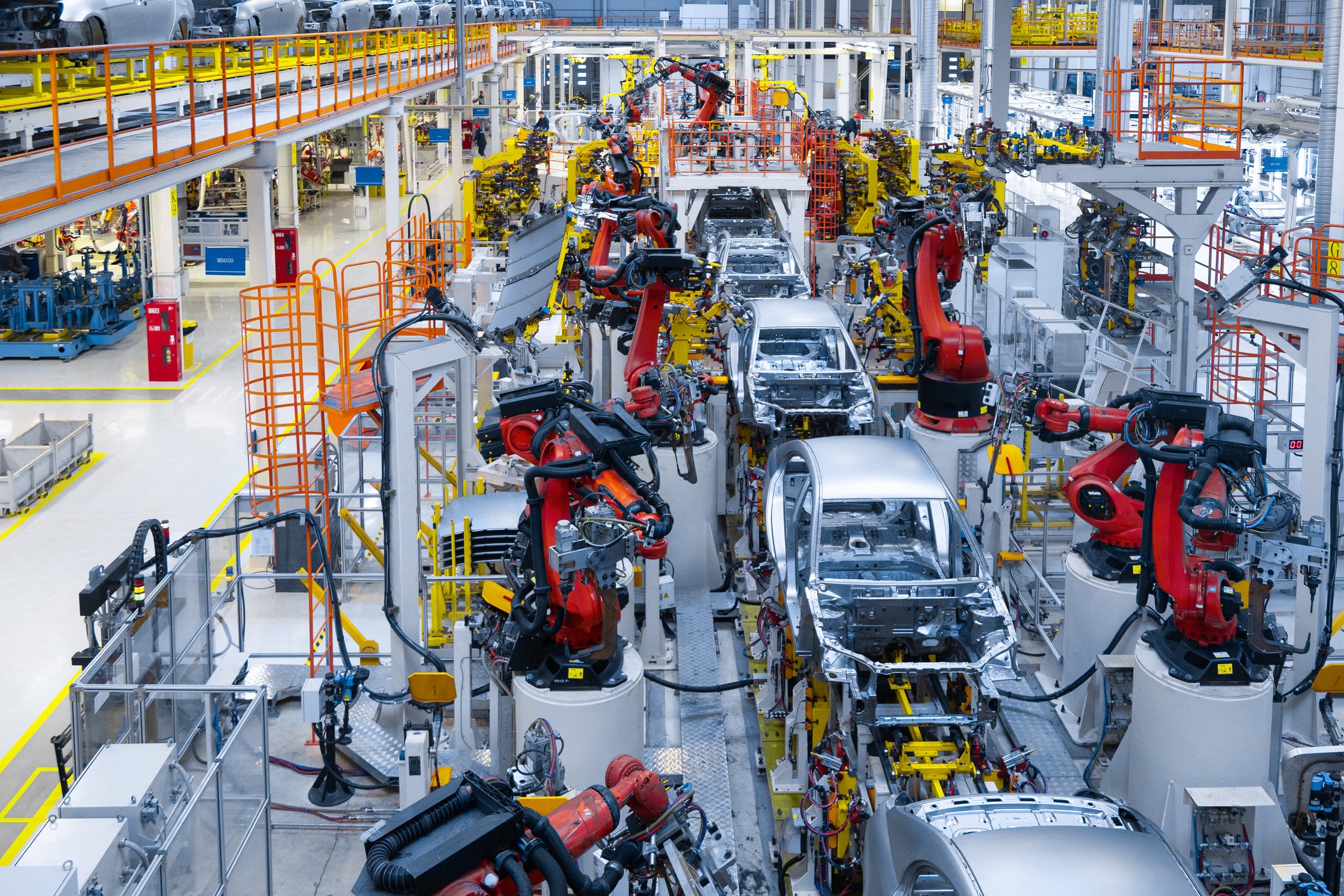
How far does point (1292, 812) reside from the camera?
679 cm

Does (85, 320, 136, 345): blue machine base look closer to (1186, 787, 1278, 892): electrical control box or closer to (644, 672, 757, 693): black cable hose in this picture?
(644, 672, 757, 693): black cable hose

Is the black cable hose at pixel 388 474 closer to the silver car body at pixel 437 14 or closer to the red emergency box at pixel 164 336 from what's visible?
the red emergency box at pixel 164 336

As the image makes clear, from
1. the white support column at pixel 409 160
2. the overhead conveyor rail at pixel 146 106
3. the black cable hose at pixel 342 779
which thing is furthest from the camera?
the white support column at pixel 409 160

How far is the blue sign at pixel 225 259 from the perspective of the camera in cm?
1617

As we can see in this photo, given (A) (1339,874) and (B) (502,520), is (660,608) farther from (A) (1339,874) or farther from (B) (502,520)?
(A) (1339,874)

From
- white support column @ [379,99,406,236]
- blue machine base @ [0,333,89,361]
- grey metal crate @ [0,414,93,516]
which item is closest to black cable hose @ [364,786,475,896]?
grey metal crate @ [0,414,93,516]

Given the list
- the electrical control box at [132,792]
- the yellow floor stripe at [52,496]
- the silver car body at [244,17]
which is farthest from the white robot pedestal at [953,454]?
the silver car body at [244,17]

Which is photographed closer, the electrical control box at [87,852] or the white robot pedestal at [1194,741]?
the electrical control box at [87,852]

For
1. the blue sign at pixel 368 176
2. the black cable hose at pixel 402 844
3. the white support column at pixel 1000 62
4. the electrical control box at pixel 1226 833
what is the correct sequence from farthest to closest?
1. the white support column at pixel 1000 62
2. the blue sign at pixel 368 176
3. the electrical control box at pixel 1226 833
4. the black cable hose at pixel 402 844

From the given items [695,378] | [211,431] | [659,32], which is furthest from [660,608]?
[659,32]

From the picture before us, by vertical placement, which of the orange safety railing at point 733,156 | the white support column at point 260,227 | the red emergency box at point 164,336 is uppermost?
the orange safety railing at point 733,156

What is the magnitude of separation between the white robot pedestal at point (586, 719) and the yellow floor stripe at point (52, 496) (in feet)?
22.6

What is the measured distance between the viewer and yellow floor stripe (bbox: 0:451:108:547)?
11695 millimetres

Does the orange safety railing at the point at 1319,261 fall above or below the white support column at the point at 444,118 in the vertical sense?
below
